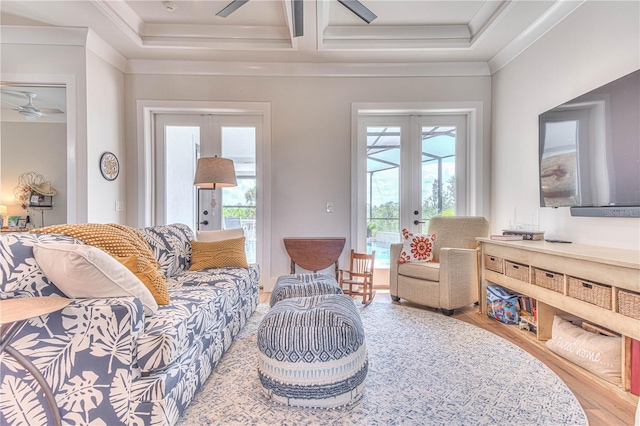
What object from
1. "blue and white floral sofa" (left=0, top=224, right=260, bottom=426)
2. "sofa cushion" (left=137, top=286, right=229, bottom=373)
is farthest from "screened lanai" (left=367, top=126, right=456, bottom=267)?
"blue and white floral sofa" (left=0, top=224, right=260, bottom=426)

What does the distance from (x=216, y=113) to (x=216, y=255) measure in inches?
73.9

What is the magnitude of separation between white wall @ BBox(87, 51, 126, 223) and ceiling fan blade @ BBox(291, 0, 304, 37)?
2030mm

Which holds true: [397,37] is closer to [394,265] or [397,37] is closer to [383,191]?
[383,191]

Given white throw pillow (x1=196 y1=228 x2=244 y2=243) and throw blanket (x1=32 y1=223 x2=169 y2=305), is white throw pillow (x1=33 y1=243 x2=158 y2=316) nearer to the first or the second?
throw blanket (x1=32 y1=223 x2=169 y2=305)

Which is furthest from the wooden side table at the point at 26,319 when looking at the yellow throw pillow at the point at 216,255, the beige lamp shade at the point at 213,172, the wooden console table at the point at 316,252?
the wooden console table at the point at 316,252

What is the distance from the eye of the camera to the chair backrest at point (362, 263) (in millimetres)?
3008

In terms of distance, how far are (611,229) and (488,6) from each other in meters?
2.09

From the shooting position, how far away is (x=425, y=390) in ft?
4.96

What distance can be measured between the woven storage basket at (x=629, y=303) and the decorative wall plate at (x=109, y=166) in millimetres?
4105

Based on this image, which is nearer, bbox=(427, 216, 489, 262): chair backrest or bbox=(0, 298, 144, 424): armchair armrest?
bbox=(0, 298, 144, 424): armchair armrest

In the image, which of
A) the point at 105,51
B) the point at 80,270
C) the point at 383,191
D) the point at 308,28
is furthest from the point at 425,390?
the point at 105,51

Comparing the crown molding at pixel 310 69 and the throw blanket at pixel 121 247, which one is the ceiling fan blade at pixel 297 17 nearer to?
the crown molding at pixel 310 69

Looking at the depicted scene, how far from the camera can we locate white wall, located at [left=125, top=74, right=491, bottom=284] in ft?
11.0

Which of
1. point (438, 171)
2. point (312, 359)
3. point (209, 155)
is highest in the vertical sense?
point (209, 155)
